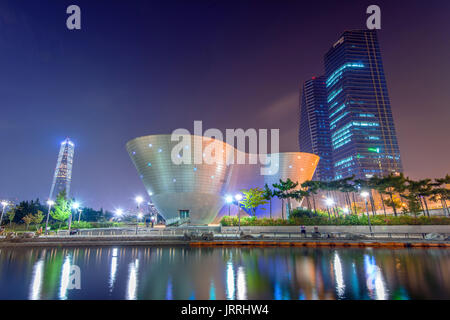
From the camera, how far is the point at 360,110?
15138 cm

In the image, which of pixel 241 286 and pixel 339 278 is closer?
pixel 241 286

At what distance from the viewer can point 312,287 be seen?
34.6ft

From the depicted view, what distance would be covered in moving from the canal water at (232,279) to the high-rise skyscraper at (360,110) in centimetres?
14116

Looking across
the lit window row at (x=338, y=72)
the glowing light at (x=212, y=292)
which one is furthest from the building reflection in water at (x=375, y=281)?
the lit window row at (x=338, y=72)

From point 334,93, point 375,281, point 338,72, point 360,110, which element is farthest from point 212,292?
point 338,72

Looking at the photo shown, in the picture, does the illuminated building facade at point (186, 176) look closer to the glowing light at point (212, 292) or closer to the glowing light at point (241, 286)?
the glowing light at point (241, 286)

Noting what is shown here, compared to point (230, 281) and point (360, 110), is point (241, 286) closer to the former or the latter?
point (230, 281)

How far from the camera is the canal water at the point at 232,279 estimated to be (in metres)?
9.70

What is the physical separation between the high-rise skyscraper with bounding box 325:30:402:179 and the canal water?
141 meters

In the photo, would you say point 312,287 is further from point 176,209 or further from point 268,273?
point 176,209

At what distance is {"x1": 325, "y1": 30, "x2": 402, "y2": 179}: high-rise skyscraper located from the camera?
468 feet

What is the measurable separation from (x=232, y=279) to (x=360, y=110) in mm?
170278

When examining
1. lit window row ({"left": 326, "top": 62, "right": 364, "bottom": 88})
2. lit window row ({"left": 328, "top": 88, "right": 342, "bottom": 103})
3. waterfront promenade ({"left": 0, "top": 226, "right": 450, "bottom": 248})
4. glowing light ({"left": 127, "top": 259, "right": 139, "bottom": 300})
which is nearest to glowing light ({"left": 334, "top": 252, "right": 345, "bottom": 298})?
glowing light ({"left": 127, "top": 259, "right": 139, "bottom": 300})
